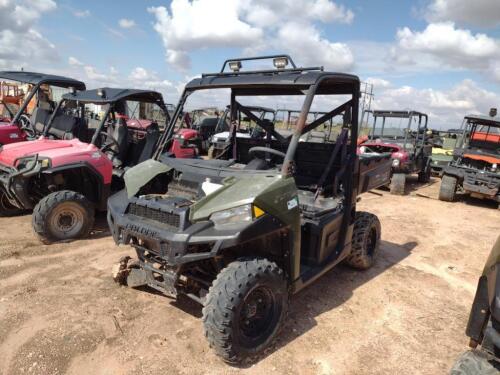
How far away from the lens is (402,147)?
37.8 feet

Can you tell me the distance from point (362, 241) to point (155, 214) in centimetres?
267

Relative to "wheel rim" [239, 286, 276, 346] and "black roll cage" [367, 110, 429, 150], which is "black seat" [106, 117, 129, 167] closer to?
"wheel rim" [239, 286, 276, 346]

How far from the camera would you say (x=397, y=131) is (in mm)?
12734

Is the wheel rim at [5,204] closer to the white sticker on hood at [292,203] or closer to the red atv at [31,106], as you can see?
the red atv at [31,106]

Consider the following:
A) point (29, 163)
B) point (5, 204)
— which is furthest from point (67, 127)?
point (29, 163)

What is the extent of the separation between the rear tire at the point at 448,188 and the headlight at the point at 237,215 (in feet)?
27.6

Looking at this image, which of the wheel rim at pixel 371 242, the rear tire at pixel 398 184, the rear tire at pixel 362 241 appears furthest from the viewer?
the rear tire at pixel 398 184

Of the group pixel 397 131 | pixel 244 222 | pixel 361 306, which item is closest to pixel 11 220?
pixel 244 222

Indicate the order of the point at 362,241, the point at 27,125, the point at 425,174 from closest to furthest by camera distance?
the point at 362,241 → the point at 27,125 → the point at 425,174

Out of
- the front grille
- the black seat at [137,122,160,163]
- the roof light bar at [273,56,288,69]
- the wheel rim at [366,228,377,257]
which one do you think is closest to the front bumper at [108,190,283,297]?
the front grille

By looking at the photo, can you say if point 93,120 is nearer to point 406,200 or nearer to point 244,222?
point 244,222

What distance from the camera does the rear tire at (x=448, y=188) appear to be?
9688 millimetres

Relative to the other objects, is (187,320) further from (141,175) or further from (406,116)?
(406,116)

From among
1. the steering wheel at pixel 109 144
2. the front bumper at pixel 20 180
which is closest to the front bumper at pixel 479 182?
the steering wheel at pixel 109 144
